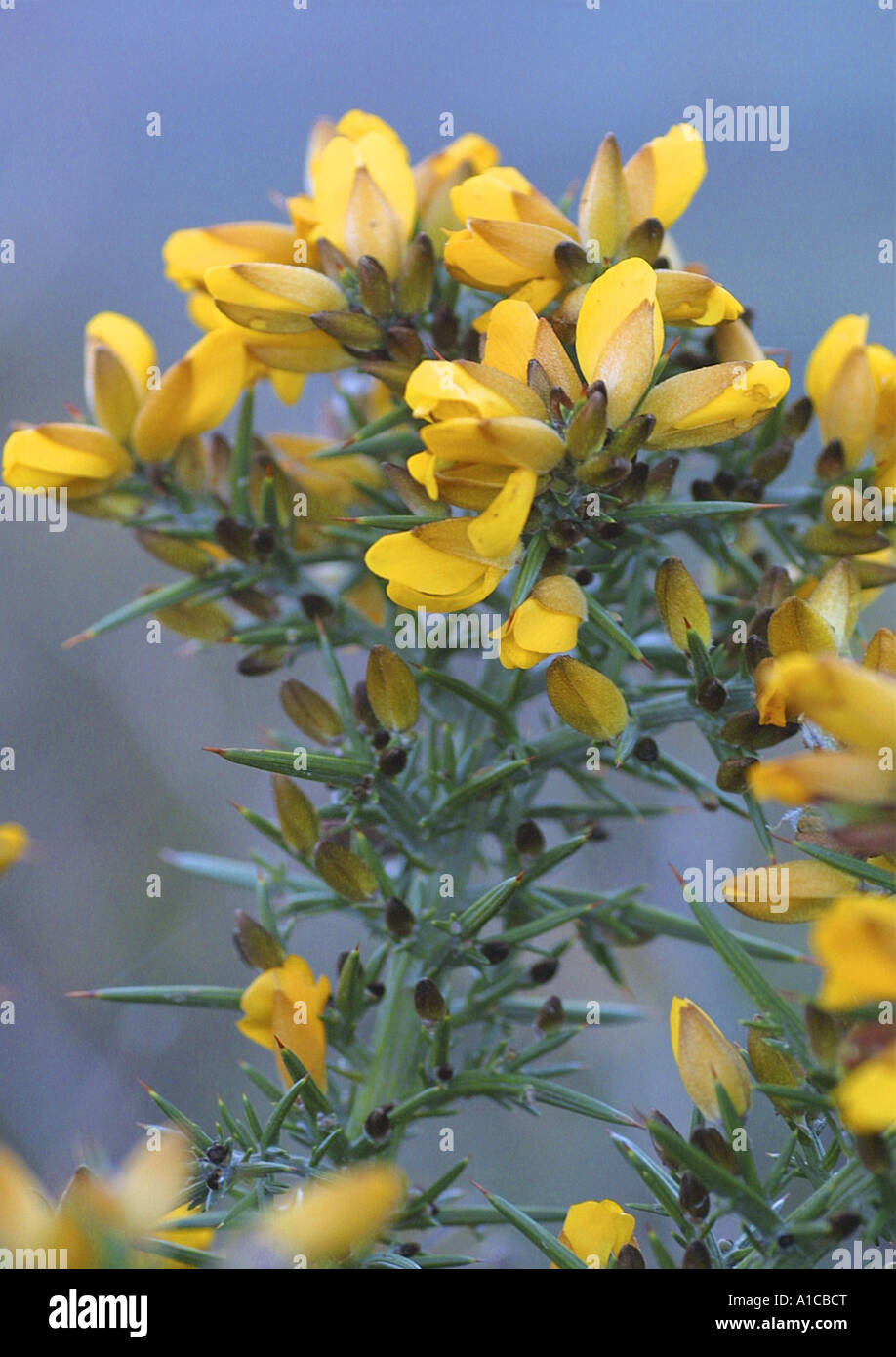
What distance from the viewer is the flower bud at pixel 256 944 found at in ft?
1.75

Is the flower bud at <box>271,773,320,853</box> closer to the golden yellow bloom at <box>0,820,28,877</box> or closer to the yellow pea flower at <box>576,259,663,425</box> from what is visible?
the golden yellow bloom at <box>0,820,28,877</box>

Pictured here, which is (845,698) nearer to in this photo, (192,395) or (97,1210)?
(97,1210)

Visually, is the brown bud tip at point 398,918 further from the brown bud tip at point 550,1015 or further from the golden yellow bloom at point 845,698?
the golden yellow bloom at point 845,698

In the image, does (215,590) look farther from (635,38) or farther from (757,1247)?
(635,38)

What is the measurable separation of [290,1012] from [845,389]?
408 mm

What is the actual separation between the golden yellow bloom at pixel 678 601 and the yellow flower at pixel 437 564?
0.25 feet

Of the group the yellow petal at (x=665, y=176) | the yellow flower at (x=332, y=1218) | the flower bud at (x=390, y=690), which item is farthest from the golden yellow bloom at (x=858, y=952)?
the yellow petal at (x=665, y=176)

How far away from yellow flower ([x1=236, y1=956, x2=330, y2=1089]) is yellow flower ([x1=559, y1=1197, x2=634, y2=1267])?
129 millimetres

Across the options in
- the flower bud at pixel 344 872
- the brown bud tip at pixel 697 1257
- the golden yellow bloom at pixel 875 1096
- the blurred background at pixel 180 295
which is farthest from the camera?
the blurred background at pixel 180 295

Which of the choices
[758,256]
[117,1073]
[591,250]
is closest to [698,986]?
[117,1073]

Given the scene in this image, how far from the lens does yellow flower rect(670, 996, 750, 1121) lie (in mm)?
435

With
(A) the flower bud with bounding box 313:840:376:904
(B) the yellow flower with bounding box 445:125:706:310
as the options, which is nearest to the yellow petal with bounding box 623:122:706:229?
(B) the yellow flower with bounding box 445:125:706:310

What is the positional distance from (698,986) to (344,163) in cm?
91

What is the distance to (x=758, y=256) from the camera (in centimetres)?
166
